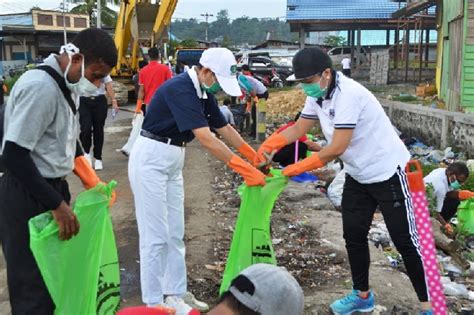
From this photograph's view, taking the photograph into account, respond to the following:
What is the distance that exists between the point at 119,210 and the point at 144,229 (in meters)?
2.87

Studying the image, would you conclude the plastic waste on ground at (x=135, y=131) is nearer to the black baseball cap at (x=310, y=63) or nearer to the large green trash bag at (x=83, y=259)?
the black baseball cap at (x=310, y=63)

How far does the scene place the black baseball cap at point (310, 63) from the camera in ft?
11.7

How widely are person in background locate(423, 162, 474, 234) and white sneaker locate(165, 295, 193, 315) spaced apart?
360cm

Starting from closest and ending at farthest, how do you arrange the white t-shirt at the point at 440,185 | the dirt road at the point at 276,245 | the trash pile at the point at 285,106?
the dirt road at the point at 276,245 → the white t-shirt at the point at 440,185 → the trash pile at the point at 285,106

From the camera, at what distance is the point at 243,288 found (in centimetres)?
158

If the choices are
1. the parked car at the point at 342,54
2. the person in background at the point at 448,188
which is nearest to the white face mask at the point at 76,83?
the person in background at the point at 448,188

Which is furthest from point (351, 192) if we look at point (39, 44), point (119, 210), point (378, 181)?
point (39, 44)

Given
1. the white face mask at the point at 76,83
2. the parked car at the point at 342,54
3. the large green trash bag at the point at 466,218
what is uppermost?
the parked car at the point at 342,54

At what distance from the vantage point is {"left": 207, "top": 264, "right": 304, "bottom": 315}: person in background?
5.04ft

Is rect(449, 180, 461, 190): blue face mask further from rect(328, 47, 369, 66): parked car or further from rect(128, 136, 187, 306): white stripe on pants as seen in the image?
rect(328, 47, 369, 66): parked car

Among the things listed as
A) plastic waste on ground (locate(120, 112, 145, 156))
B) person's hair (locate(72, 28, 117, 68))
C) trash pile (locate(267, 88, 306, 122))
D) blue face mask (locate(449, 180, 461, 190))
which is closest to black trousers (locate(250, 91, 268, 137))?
plastic waste on ground (locate(120, 112, 145, 156))

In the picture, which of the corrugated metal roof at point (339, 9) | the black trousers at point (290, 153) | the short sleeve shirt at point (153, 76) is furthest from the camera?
the corrugated metal roof at point (339, 9)

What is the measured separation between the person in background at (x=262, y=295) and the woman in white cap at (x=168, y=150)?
1.90 metres

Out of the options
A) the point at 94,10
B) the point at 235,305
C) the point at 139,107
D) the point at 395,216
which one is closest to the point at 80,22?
the point at 94,10
